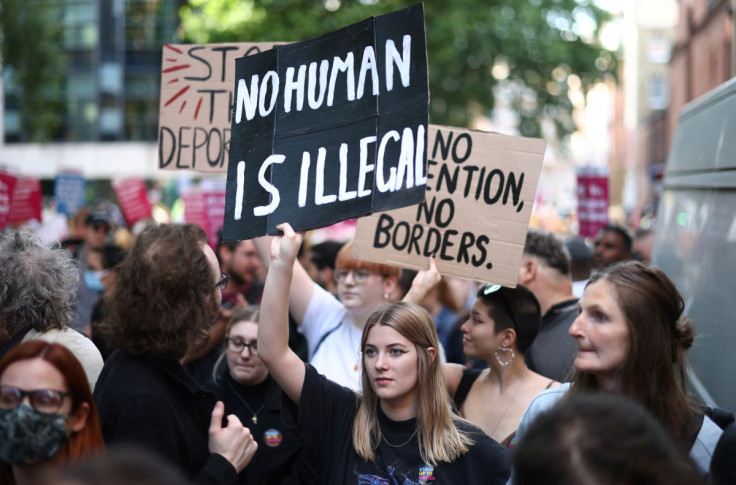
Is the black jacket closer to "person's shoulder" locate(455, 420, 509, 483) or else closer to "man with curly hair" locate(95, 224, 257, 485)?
"man with curly hair" locate(95, 224, 257, 485)

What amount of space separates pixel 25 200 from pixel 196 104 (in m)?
6.82

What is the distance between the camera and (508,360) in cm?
401

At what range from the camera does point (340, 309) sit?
15.4 ft

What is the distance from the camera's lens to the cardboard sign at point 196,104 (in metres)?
5.25

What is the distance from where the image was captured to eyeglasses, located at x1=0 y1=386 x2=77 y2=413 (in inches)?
87.9

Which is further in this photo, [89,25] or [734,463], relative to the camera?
[89,25]

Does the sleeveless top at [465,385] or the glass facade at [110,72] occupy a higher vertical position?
the glass facade at [110,72]

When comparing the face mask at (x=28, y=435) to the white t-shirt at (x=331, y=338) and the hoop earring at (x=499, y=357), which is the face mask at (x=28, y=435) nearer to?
the white t-shirt at (x=331, y=338)

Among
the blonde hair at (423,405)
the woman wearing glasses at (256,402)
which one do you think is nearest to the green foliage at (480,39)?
the woman wearing glasses at (256,402)

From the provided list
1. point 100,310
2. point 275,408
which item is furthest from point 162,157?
point 275,408

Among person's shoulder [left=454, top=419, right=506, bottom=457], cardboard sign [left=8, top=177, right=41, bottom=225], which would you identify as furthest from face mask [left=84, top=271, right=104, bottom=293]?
person's shoulder [left=454, top=419, right=506, bottom=457]

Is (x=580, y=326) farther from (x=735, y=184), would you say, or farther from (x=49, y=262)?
(x=49, y=262)

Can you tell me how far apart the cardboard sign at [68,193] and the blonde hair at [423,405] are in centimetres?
1128

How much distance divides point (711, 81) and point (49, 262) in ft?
82.0
